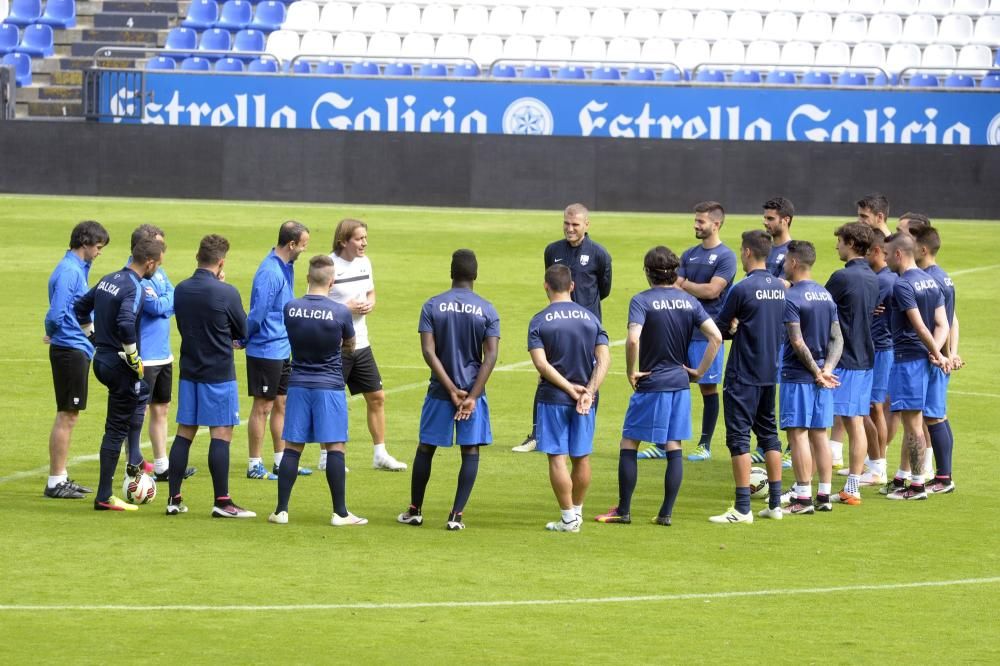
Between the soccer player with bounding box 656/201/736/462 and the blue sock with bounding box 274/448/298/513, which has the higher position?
the soccer player with bounding box 656/201/736/462

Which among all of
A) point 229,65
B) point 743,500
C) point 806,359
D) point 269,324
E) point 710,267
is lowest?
point 743,500

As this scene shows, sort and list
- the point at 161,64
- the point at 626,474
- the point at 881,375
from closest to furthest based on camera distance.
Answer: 1. the point at 626,474
2. the point at 881,375
3. the point at 161,64

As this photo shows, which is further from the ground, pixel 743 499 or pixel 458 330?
pixel 458 330

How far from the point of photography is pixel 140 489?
451 inches

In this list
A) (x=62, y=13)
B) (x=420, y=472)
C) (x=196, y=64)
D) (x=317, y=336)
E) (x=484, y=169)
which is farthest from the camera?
(x=62, y=13)

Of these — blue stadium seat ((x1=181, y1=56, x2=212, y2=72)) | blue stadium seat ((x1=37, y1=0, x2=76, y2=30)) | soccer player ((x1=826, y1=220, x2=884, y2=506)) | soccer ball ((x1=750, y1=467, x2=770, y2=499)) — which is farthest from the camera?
blue stadium seat ((x1=37, y1=0, x2=76, y2=30))

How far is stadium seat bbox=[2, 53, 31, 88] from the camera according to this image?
37500 mm

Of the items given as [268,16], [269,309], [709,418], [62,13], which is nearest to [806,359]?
[709,418]

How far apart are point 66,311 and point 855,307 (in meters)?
5.77

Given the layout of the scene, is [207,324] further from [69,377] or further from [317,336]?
[69,377]

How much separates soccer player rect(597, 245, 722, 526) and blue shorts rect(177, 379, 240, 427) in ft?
9.11

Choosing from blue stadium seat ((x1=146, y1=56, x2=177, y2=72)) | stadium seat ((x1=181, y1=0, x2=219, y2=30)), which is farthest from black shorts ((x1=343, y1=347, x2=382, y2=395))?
stadium seat ((x1=181, y1=0, x2=219, y2=30))

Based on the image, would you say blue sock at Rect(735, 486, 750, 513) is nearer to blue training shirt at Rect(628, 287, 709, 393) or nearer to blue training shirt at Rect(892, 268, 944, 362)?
blue training shirt at Rect(628, 287, 709, 393)

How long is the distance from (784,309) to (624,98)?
2141cm
